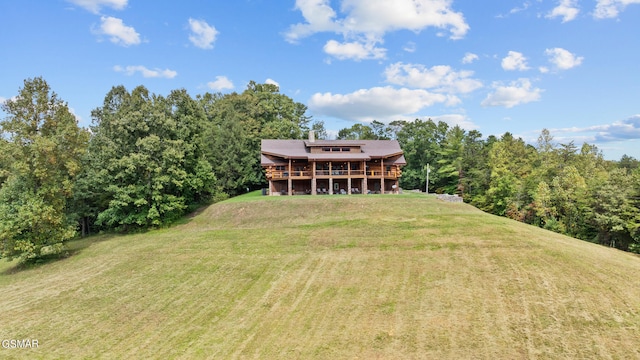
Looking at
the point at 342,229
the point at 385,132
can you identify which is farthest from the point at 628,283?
the point at 385,132

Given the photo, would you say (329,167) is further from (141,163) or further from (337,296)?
(337,296)

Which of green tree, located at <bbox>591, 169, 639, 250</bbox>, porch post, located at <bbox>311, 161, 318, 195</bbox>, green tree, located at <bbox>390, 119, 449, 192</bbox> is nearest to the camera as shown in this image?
green tree, located at <bbox>591, 169, 639, 250</bbox>

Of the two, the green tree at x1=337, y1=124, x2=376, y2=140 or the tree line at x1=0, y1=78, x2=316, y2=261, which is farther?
the green tree at x1=337, y1=124, x2=376, y2=140

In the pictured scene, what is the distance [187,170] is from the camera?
104 ft

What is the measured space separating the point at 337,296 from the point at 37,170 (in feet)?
61.7

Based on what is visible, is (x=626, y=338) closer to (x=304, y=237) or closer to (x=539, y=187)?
(x=304, y=237)

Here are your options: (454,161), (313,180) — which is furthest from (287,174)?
(454,161)

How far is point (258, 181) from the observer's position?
43219mm

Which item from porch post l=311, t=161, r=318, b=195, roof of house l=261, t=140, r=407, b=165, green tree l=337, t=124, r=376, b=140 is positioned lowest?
porch post l=311, t=161, r=318, b=195

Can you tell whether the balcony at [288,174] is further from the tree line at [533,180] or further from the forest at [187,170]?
the tree line at [533,180]

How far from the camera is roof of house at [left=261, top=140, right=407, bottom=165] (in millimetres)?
36344

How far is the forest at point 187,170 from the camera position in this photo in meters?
21.0

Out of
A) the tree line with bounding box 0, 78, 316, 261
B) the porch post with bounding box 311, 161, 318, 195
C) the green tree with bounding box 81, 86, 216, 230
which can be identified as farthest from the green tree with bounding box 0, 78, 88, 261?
the porch post with bounding box 311, 161, 318, 195
